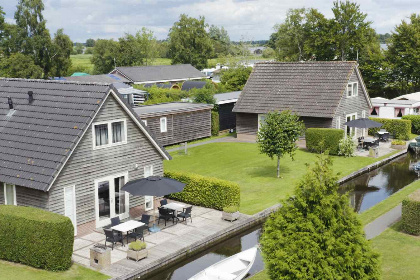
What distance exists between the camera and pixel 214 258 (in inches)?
734

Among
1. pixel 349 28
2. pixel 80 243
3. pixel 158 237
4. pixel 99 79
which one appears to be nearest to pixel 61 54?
pixel 99 79

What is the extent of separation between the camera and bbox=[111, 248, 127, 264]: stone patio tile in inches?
694

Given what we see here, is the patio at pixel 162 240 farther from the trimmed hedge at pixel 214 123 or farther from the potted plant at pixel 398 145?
the potted plant at pixel 398 145

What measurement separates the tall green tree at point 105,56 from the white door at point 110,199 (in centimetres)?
7767

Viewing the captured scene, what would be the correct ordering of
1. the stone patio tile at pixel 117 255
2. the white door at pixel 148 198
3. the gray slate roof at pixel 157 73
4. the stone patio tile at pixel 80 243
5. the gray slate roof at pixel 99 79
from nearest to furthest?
1. the stone patio tile at pixel 117 255
2. the stone patio tile at pixel 80 243
3. the white door at pixel 148 198
4. the gray slate roof at pixel 99 79
5. the gray slate roof at pixel 157 73

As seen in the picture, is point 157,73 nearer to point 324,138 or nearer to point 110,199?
point 324,138

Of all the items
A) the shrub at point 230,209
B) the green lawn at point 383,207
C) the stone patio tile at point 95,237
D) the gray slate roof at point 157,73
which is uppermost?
the gray slate roof at point 157,73

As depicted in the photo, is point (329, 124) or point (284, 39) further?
point (284, 39)

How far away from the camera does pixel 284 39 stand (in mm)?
82062

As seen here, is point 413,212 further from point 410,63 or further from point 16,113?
point 410,63

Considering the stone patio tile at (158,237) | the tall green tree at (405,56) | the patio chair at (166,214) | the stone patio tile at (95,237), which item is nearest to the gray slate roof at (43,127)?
the stone patio tile at (95,237)

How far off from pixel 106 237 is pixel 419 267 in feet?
36.7

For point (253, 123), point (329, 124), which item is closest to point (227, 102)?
point (253, 123)

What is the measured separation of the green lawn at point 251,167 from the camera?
25.6 meters
